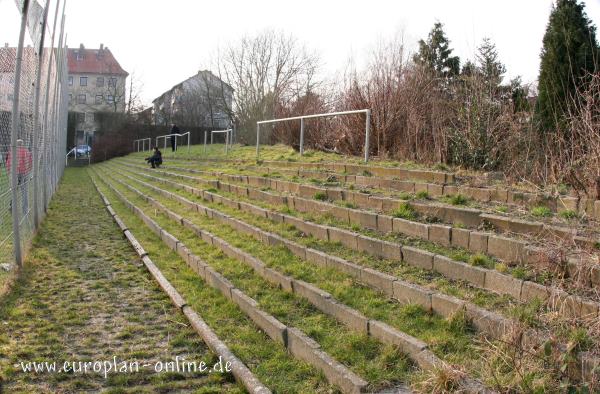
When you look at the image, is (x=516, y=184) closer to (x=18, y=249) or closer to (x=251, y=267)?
(x=251, y=267)

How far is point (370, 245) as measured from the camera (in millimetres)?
5008

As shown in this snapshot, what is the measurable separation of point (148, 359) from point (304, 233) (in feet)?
8.85

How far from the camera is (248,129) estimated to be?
84.1 ft

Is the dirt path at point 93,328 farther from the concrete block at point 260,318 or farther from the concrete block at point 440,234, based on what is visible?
the concrete block at point 440,234

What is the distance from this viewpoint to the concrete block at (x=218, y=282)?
500 centimetres

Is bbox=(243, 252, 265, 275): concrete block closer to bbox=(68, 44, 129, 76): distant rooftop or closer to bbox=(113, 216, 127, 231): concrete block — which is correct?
bbox=(113, 216, 127, 231): concrete block

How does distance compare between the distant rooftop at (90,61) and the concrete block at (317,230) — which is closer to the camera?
the concrete block at (317,230)

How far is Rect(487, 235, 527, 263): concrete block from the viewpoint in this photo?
3.89 metres

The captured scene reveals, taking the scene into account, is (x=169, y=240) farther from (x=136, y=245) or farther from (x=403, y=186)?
(x=403, y=186)

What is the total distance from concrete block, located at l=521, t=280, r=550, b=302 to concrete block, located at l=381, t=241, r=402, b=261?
1306mm

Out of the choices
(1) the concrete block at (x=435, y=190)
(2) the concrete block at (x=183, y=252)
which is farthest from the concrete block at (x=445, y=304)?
(2) the concrete block at (x=183, y=252)

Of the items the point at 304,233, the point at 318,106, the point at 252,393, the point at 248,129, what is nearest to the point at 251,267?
the point at 304,233

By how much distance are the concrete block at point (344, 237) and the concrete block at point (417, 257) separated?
0.71 m

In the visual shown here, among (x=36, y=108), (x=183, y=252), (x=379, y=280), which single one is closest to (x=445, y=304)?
(x=379, y=280)
